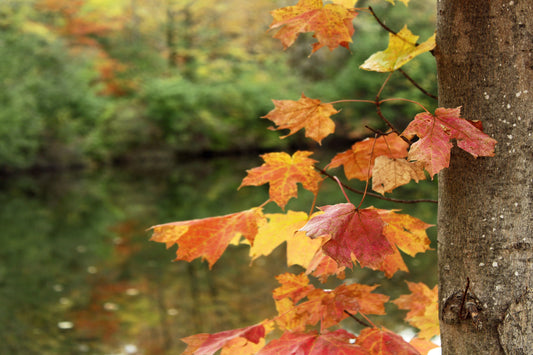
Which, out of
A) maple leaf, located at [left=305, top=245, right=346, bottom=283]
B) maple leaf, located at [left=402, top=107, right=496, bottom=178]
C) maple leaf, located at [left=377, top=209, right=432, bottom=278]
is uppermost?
maple leaf, located at [left=402, top=107, right=496, bottom=178]

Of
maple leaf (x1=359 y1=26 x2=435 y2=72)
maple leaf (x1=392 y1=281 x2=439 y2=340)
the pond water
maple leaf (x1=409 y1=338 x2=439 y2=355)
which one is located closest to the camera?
maple leaf (x1=359 y1=26 x2=435 y2=72)

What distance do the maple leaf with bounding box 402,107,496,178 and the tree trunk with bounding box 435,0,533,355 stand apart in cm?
6

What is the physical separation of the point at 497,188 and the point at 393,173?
17 centimetres

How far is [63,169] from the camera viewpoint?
66.3ft

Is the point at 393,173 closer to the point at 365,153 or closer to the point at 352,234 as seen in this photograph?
the point at 352,234

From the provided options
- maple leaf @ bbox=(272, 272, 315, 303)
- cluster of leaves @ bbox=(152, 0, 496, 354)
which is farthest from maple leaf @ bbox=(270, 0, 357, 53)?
maple leaf @ bbox=(272, 272, 315, 303)

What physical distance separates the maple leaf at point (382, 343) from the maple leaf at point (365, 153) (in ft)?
1.04

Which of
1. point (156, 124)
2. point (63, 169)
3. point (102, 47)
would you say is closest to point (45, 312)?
point (63, 169)

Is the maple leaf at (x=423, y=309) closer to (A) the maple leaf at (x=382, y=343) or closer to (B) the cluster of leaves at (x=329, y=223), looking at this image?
(B) the cluster of leaves at (x=329, y=223)

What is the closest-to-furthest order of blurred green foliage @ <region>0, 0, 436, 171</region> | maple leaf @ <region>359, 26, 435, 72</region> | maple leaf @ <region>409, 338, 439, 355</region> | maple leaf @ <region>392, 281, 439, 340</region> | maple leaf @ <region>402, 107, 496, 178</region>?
maple leaf @ <region>402, 107, 496, 178</region>, maple leaf @ <region>359, 26, 435, 72</region>, maple leaf @ <region>409, 338, 439, 355</region>, maple leaf @ <region>392, 281, 439, 340</region>, blurred green foliage @ <region>0, 0, 436, 171</region>

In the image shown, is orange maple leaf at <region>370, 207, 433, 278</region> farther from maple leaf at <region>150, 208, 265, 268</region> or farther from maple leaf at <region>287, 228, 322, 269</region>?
maple leaf at <region>150, 208, 265, 268</region>

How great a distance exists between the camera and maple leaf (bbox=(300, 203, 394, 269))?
0.86m

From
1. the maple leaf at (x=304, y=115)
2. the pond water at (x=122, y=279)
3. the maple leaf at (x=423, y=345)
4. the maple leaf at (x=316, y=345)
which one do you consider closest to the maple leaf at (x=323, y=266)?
the maple leaf at (x=316, y=345)

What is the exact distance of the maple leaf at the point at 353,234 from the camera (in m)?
0.86
